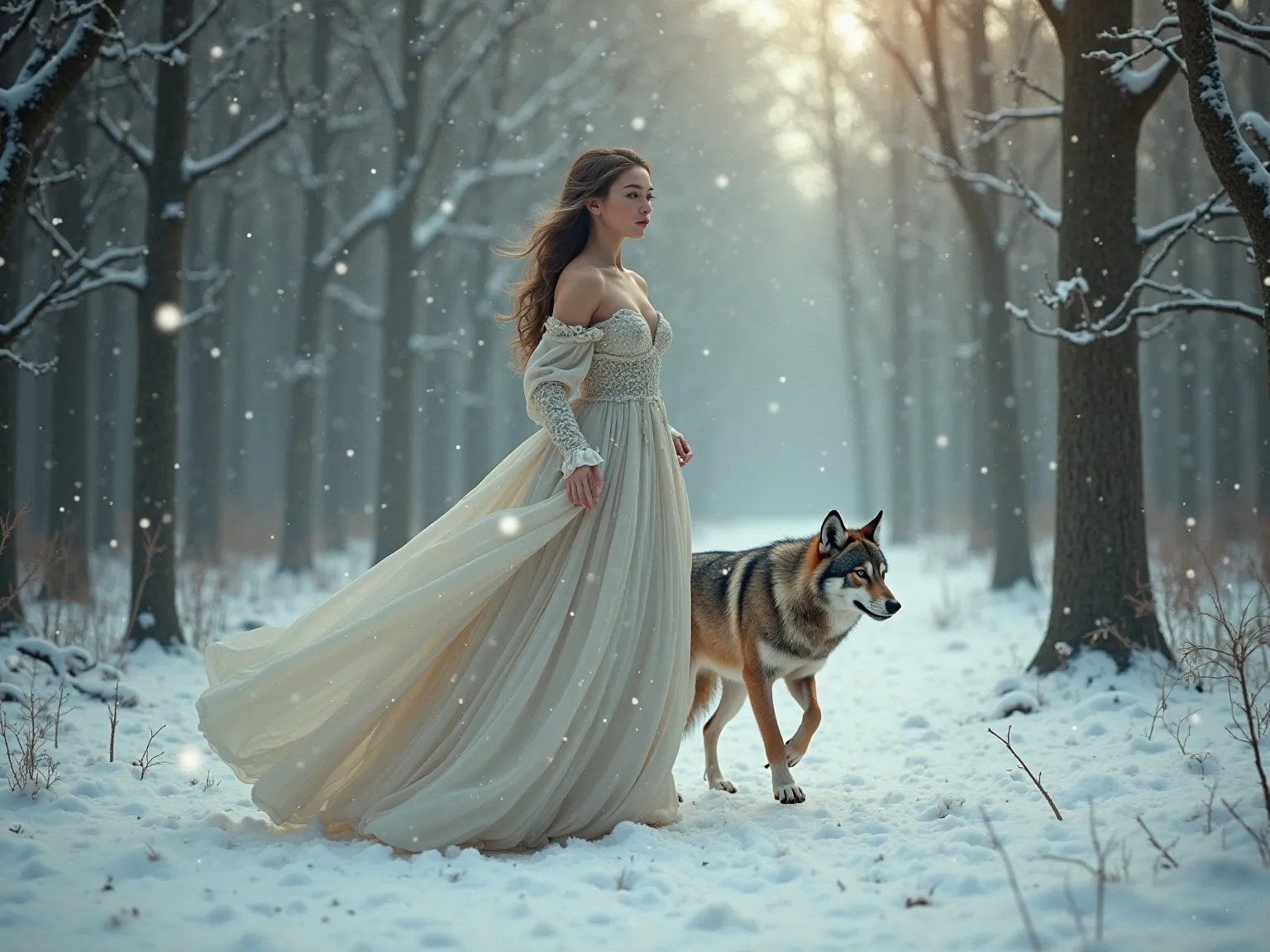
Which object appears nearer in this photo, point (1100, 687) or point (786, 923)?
point (786, 923)

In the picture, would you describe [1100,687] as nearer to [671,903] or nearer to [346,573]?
[671,903]

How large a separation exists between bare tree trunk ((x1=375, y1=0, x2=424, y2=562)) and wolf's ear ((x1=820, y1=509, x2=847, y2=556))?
351 inches

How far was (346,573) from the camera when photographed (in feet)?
50.4

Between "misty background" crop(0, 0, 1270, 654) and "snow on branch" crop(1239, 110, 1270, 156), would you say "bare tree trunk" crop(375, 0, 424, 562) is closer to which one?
"misty background" crop(0, 0, 1270, 654)

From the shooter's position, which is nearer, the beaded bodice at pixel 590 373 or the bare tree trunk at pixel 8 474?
the beaded bodice at pixel 590 373

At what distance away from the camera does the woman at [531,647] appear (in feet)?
12.8

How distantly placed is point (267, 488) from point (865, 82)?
65.6ft

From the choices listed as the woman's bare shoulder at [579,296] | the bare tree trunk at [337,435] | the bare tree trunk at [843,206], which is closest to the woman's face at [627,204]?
the woman's bare shoulder at [579,296]

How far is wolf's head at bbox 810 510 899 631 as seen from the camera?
179 inches

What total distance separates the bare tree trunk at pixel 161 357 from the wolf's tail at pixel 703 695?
5.01 m

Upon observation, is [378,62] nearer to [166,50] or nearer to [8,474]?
[166,50]

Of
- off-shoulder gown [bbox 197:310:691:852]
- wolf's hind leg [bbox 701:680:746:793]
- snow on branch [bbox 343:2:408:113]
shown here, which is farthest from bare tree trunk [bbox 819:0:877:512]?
off-shoulder gown [bbox 197:310:691:852]

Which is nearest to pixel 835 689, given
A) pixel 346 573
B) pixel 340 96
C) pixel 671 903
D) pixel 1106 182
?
pixel 1106 182

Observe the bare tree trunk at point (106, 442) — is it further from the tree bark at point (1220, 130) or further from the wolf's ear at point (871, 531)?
the tree bark at point (1220, 130)
